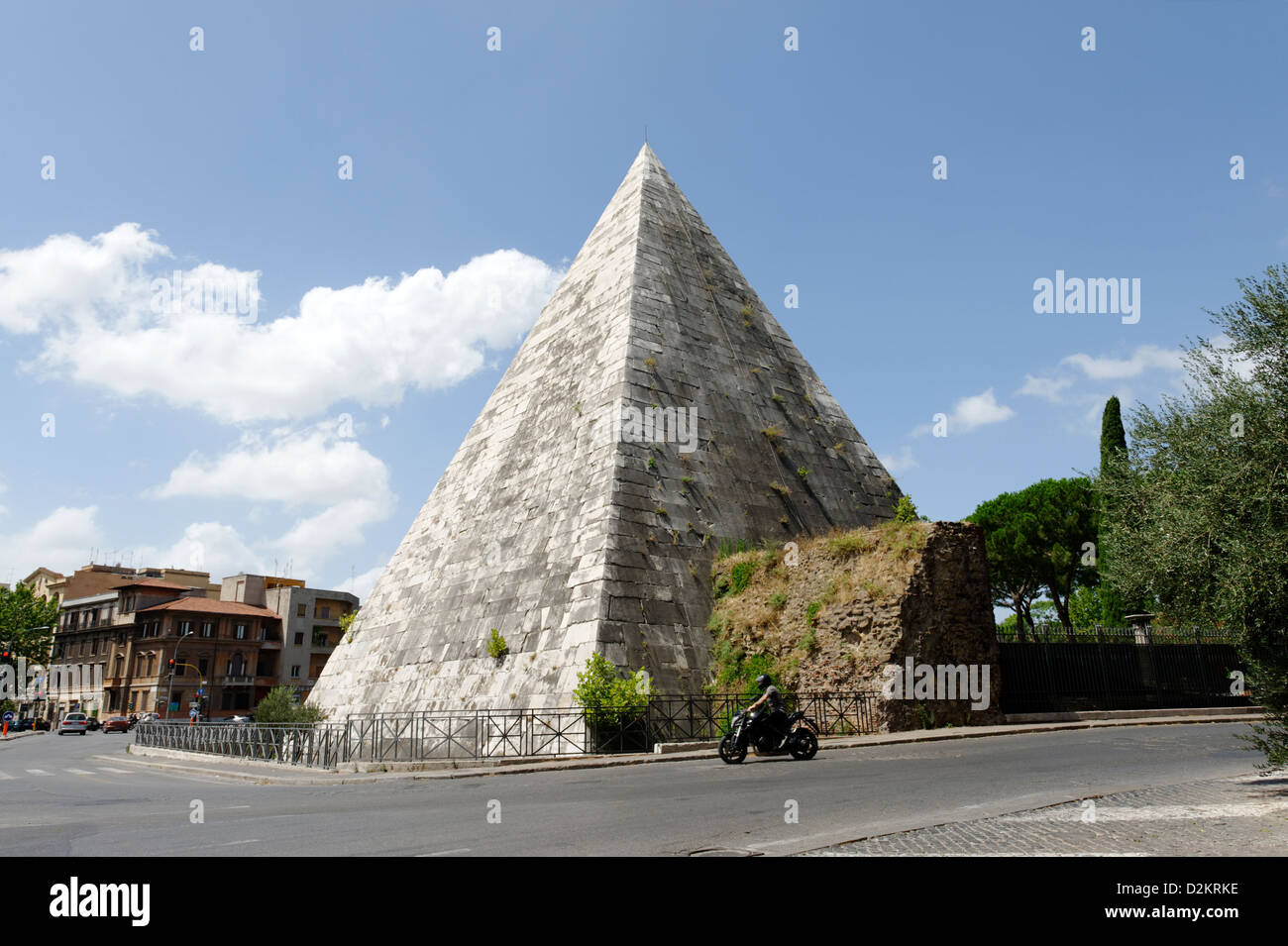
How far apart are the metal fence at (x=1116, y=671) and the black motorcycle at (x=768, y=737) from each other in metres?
9.04

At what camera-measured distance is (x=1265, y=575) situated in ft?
21.8

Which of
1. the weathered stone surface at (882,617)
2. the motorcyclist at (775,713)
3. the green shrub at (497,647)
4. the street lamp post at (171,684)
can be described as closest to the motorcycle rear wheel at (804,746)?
the motorcyclist at (775,713)

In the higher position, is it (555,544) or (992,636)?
(555,544)

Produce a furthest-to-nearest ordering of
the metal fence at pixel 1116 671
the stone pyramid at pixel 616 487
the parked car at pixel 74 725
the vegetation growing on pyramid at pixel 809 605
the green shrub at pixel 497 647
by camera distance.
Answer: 1. the parked car at pixel 74 725
2. the metal fence at pixel 1116 671
3. the green shrub at pixel 497 647
4. the stone pyramid at pixel 616 487
5. the vegetation growing on pyramid at pixel 809 605

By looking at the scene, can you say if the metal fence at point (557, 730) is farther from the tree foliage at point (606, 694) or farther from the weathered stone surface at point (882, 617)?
the weathered stone surface at point (882, 617)

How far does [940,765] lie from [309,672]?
66.7 m

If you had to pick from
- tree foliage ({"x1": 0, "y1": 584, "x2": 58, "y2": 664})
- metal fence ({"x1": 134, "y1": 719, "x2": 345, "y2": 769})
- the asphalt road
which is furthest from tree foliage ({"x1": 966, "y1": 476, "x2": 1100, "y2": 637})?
tree foliage ({"x1": 0, "y1": 584, "x2": 58, "y2": 664})

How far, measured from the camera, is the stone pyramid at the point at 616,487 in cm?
1563

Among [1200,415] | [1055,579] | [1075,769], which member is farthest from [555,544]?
[1055,579]

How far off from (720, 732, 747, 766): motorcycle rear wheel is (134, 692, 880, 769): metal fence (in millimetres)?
2415

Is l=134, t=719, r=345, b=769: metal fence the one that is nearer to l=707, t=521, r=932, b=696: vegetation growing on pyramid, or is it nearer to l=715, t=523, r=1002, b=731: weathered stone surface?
l=707, t=521, r=932, b=696: vegetation growing on pyramid

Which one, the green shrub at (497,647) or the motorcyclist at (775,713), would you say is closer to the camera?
the motorcyclist at (775,713)
